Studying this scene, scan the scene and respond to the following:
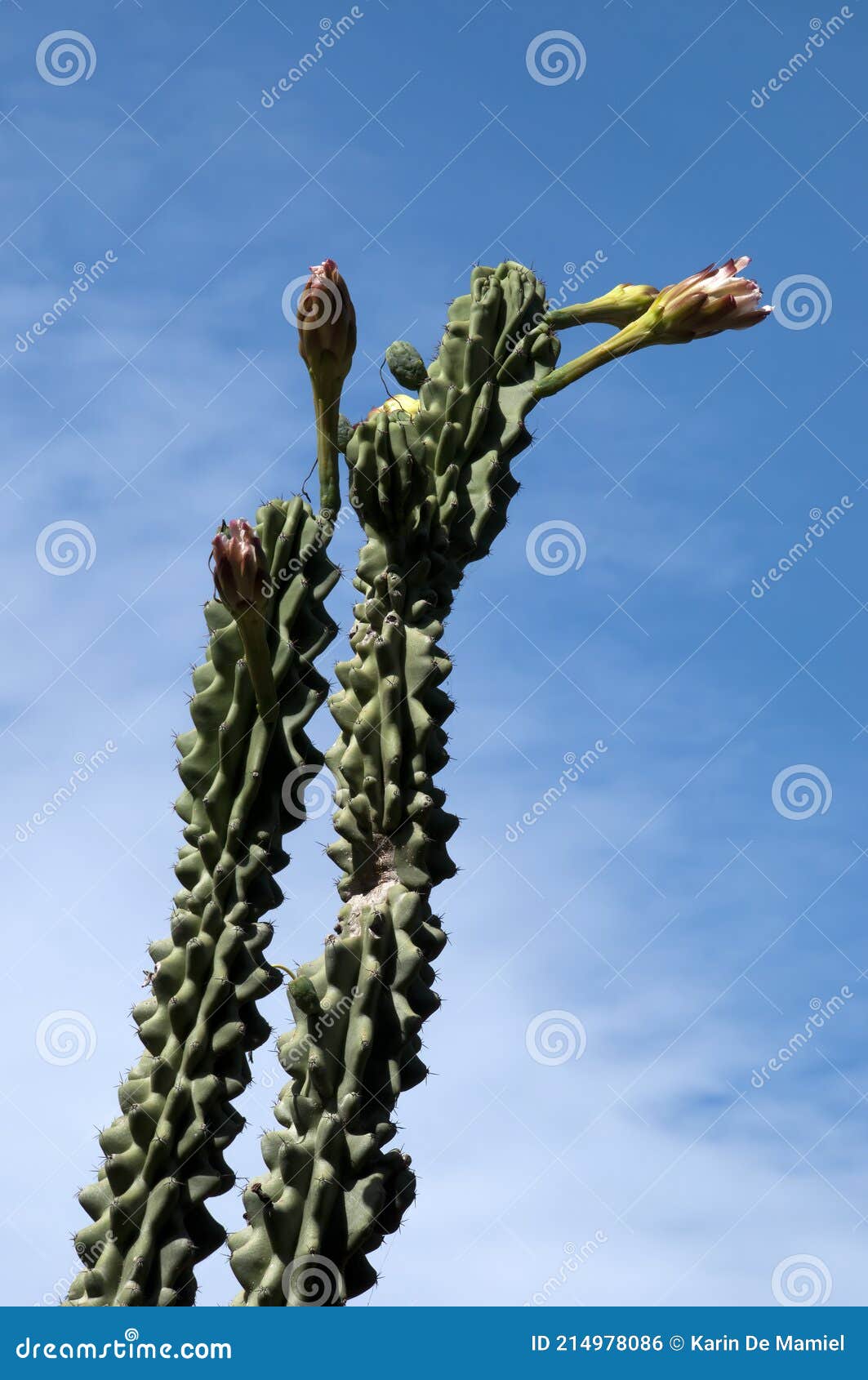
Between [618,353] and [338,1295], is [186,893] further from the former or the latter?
[618,353]

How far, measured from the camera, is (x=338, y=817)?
17.2 feet

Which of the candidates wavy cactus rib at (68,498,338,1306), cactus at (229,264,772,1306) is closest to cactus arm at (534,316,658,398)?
cactus at (229,264,772,1306)

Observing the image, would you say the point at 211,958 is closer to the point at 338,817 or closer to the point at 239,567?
the point at 338,817

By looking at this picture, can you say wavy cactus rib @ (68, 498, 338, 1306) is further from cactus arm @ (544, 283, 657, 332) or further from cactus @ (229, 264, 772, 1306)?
cactus arm @ (544, 283, 657, 332)

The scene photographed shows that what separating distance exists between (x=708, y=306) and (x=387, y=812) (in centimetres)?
254

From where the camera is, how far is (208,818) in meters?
5.62

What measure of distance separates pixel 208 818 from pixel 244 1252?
162 centimetres

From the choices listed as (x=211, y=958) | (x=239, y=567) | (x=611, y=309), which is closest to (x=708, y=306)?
(x=611, y=309)

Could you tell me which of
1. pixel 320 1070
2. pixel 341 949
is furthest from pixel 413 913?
pixel 320 1070

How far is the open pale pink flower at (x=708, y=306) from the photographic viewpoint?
6109 millimetres

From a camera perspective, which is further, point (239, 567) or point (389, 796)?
point (239, 567)

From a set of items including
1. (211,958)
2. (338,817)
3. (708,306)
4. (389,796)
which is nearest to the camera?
(389,796)

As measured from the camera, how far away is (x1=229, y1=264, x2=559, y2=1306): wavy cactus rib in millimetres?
4652
